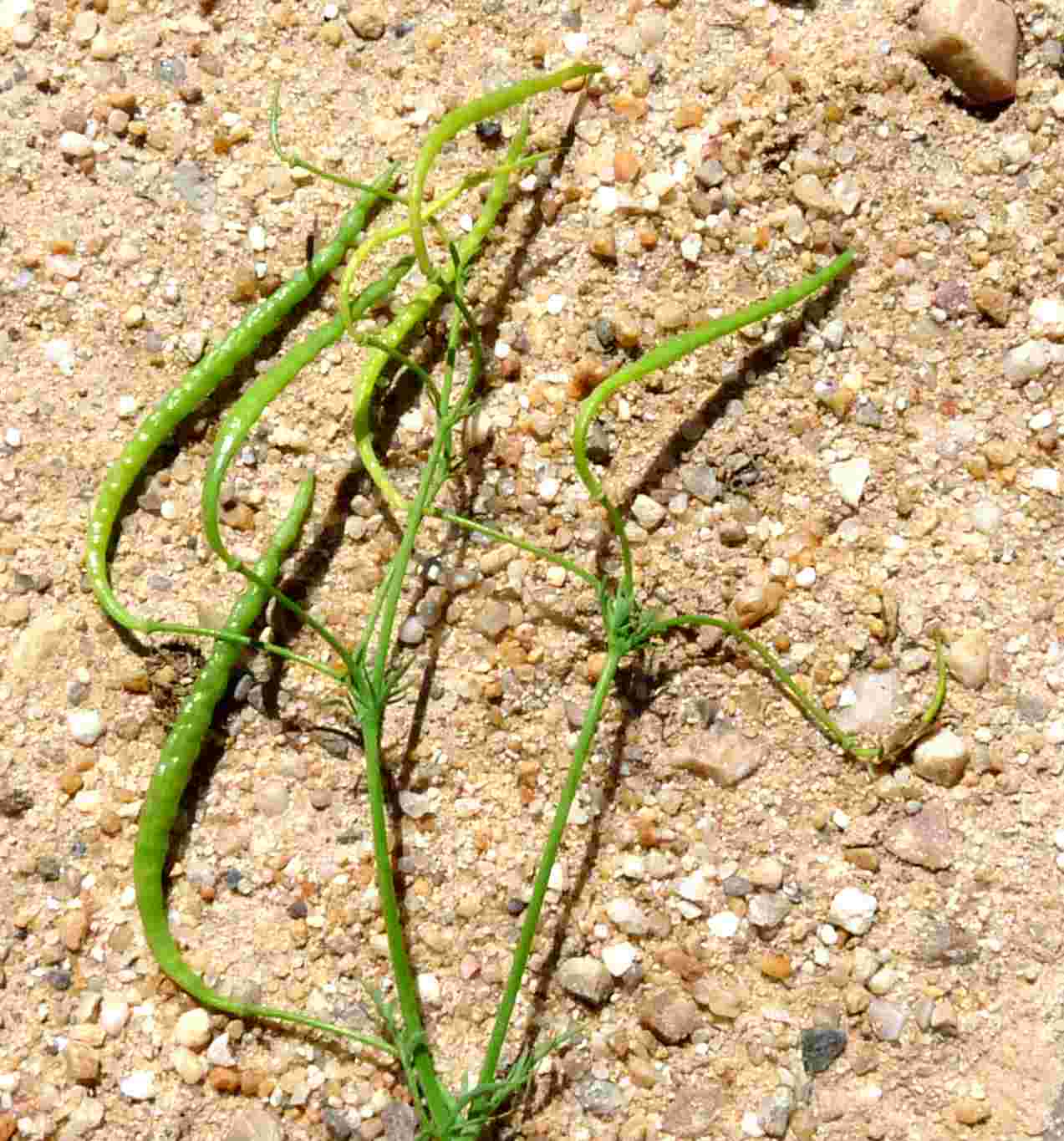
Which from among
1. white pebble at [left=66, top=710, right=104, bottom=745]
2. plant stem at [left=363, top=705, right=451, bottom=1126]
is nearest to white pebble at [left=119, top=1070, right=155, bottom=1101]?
plant stem at [left=363, top=705, right=451, bottom=1126]

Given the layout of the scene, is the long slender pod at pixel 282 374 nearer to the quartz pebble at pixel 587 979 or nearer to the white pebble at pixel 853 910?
the quartz pebble at pixel 587 979

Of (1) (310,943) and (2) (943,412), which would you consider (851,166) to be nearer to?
(2) (943,412)

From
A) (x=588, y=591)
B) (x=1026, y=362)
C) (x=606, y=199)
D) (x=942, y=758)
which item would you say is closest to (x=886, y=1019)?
(x=942, y=758)

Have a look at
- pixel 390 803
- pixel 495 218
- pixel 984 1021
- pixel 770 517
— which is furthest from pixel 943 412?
pixel 390 803

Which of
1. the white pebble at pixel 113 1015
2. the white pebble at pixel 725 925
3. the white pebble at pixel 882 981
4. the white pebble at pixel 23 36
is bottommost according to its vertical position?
the white pebble at pixel 882 981

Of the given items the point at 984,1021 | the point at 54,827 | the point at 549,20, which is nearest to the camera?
the point at 984,1021

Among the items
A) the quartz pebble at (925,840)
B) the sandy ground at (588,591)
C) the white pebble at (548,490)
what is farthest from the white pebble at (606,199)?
the quartz pebble at (925,840)

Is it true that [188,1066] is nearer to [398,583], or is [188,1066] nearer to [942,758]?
[398,583]
